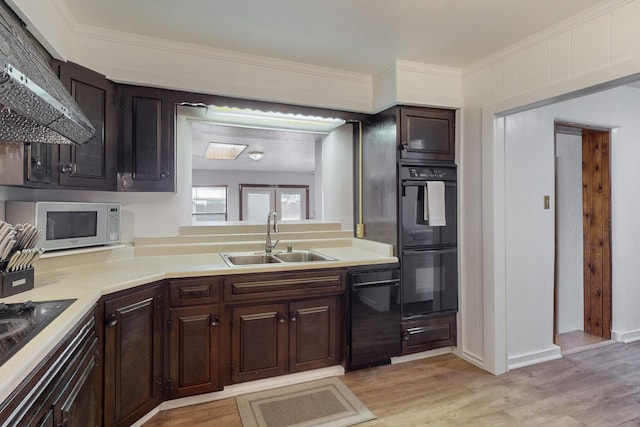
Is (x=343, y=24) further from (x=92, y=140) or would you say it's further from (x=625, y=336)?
(x=625, y=336)

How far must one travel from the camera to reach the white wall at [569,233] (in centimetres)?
329

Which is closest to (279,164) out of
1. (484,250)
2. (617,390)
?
(484,250)

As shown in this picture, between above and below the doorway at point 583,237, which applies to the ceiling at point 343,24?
above

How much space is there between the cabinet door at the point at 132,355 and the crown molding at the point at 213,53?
1.64m

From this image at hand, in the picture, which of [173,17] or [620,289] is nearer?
[173,17]

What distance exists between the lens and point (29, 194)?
6.98 feet

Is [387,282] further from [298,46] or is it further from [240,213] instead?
[240,213]

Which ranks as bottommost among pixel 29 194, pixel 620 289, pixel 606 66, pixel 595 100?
pixel 620 289

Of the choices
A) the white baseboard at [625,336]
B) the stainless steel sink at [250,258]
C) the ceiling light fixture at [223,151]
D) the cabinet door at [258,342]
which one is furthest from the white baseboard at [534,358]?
the ceiling light fixture at [223,151]

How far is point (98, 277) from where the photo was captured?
1.84m

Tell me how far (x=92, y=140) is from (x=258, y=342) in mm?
1659

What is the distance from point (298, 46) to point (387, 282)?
6.11 ft

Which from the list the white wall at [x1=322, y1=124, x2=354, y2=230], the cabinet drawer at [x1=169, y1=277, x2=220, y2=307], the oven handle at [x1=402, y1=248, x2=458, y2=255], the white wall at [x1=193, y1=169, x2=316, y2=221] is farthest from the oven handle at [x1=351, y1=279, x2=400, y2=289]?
the white wall at [x1=193, y1=169, x2=316, y2=221]

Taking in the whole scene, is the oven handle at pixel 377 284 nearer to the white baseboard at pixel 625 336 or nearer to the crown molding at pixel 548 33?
the crown molding at pixel 548 33
